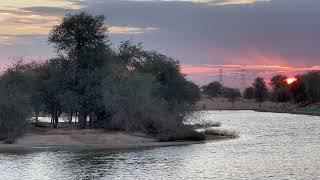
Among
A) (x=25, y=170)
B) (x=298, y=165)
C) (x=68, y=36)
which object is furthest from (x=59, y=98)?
(x=298, y=165)

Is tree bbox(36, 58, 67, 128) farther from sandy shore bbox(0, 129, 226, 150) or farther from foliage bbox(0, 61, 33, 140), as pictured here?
sandy shore bbox(0, 129, 226, 150)

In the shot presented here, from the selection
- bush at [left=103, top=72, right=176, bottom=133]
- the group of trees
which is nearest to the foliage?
the group of trees

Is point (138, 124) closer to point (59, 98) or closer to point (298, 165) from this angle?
point (59, 98)

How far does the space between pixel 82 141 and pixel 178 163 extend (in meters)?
22.3

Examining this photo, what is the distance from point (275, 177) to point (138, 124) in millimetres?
39921

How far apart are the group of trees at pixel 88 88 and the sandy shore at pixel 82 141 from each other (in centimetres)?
383

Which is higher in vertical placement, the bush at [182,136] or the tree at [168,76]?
the tree at [168,76]

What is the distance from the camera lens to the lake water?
46.1m

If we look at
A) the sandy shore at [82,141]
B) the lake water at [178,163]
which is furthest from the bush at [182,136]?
the lake water at [178,163]

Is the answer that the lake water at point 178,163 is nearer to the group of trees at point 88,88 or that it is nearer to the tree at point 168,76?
the group of trees at point 88,88

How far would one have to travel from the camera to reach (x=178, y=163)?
54.1m

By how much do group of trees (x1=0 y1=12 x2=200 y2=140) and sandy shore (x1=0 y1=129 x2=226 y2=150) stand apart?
3.83 metres

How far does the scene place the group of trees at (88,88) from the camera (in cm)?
8212

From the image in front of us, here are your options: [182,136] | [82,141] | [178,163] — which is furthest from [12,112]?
[178,163]
